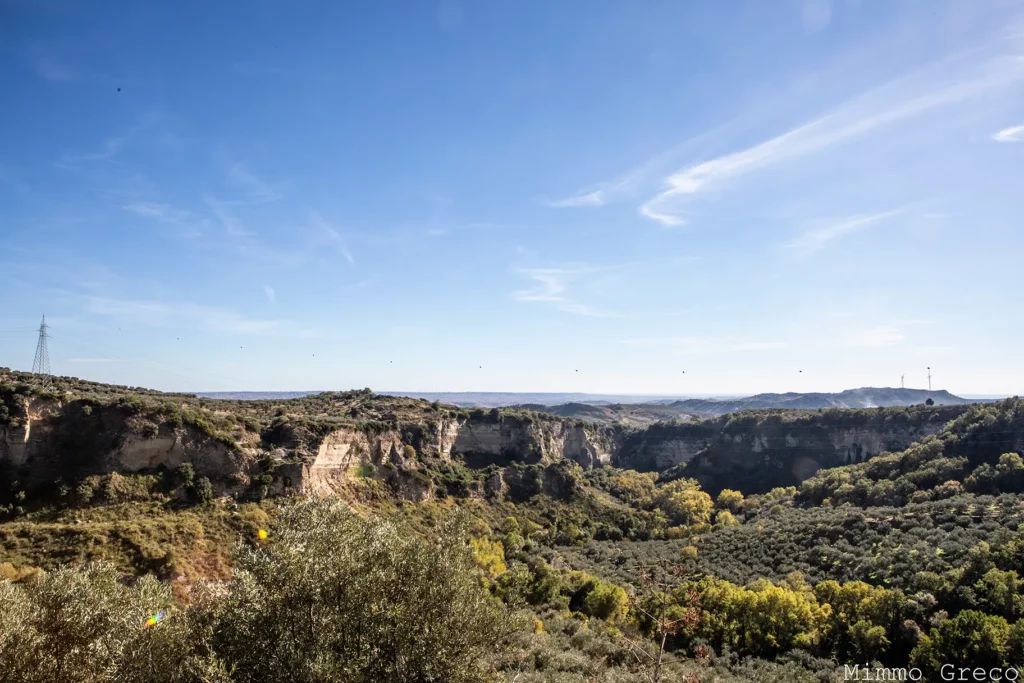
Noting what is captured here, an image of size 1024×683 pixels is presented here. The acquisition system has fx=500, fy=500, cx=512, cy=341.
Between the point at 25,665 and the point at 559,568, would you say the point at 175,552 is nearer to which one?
the point at 25,665

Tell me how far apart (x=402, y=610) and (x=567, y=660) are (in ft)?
62.3

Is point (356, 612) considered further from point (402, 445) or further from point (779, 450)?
point (779, 450)

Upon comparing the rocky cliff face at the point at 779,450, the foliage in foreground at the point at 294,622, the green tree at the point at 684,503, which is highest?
the foliage in foreground at the point at 294,622

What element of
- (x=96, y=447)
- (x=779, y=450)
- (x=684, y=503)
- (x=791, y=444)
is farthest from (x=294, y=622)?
(x=791, y=444)

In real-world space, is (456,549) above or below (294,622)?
above

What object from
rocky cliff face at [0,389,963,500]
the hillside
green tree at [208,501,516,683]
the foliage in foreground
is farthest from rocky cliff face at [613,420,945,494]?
the foliage in foreground

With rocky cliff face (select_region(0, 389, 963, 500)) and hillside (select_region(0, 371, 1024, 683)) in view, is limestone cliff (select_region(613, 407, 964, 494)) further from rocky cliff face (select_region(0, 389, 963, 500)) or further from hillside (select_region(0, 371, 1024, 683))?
hillside (select_region(0, 371, 1024, 683))

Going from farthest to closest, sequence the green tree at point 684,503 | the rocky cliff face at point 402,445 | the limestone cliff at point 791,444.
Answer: the limestone cliff at point 791,444 < the green tree at point 684,503 < the rocky cliff face at point 402,445

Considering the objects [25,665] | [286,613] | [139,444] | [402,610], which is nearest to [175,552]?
[139,444]

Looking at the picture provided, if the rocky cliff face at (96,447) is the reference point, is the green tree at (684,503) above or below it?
below

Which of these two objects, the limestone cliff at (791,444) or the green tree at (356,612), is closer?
the green tree at (356,612)

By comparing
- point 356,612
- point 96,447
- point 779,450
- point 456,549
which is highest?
point 456,549

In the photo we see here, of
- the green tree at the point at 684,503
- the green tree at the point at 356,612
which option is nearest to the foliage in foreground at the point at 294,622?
the green tree at the point at 356,612

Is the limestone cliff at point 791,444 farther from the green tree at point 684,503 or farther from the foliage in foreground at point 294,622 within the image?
the foliage in foreground at point 294,622
